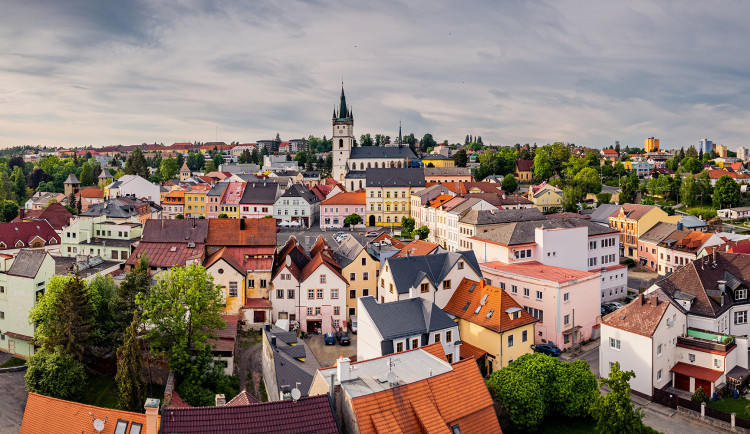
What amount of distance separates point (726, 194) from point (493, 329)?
263 feet

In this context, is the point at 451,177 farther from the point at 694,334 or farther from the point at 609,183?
the point at 694,334

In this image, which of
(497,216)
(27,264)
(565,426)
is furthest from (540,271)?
(27,264)

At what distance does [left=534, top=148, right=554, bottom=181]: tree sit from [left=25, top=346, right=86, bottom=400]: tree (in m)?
114

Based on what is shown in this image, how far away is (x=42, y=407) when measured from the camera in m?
23.4

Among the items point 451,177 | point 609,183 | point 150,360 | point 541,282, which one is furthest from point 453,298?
point 609,183

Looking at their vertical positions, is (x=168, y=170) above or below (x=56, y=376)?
above

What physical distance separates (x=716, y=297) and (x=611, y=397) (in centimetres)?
1803

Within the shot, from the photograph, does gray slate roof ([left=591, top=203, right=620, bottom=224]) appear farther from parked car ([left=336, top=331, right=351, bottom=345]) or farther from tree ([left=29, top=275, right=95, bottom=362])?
tree ([left=29, top=275, right=95, bottom=362])

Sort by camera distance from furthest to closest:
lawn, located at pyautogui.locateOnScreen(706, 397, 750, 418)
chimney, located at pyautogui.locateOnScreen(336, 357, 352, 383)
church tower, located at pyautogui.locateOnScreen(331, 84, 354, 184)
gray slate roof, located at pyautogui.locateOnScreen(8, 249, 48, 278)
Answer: church tower, located at pyautogui.locateOnScreen(331, 84, 354, 184) → gray slate roof, located at pyautogui.locateOnScreen(8, 249, 48, 278) → lawn, located at pyautogui.locateOnScreen(706, 397, 750, 418) → chimney, located at pyautogui.locateOnScreen(336, 357, 352, 383)

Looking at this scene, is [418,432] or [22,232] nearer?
[418,432]

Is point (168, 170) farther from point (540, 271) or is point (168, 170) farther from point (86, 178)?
point (540, 271)

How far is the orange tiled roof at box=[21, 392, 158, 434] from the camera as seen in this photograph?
71.4 feet

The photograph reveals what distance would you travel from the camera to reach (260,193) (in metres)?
102

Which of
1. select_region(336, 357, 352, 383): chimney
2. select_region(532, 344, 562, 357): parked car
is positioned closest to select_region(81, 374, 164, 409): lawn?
select_region(336, 357, 352, 383): chimney
